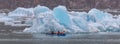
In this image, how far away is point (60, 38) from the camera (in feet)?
120

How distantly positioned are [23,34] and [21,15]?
52.3 feet

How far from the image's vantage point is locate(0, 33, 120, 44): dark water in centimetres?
3372

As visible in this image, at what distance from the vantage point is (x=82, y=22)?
39875 mm

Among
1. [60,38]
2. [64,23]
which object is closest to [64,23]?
[64,23]

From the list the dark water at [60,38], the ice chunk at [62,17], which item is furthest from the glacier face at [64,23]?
the dark water at [60,38]

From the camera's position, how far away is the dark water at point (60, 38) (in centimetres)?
3372

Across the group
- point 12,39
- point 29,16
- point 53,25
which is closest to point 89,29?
point 53,25

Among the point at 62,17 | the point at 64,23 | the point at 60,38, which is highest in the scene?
the point at 62,17

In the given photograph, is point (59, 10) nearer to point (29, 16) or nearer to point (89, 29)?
point (89, 29)

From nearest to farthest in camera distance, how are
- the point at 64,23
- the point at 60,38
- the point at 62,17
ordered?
the point at 60,38 < the point at 64,23 < the point at 62,17

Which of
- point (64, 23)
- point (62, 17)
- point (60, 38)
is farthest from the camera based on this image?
point (62, 17)

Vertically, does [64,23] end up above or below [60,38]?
above

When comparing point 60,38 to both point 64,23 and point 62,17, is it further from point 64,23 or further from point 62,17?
point 62,17

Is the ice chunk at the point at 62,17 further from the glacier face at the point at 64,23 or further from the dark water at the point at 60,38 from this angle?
the dark water at the point at 60,38
